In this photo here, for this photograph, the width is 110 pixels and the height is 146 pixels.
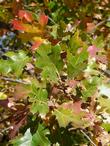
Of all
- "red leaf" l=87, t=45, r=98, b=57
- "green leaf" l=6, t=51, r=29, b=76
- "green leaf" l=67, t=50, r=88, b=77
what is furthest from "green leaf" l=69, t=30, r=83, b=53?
"green leaf" l=6, t=51, r=29, b=76

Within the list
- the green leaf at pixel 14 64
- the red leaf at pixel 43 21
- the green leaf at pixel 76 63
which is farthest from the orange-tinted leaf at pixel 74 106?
the red leaf at pixel 43 21

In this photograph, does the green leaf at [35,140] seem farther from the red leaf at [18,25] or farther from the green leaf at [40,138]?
the red leaf at [18,25]

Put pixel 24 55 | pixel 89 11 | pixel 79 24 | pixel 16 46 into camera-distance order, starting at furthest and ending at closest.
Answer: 1. pixel 16 46
2. pixel 89 11
3. pixel 79 24
4. pixel 24 55

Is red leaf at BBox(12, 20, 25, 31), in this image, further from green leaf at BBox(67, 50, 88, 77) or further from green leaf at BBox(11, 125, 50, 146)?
green leaf at BBox(11, 125, 50, 146)

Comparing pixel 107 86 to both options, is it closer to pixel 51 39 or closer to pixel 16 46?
pixel 51 39

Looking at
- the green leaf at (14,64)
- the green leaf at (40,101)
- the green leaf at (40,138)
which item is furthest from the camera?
the green leaf at (14,64)

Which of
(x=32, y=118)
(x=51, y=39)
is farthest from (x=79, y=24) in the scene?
(x=32, y=118)
